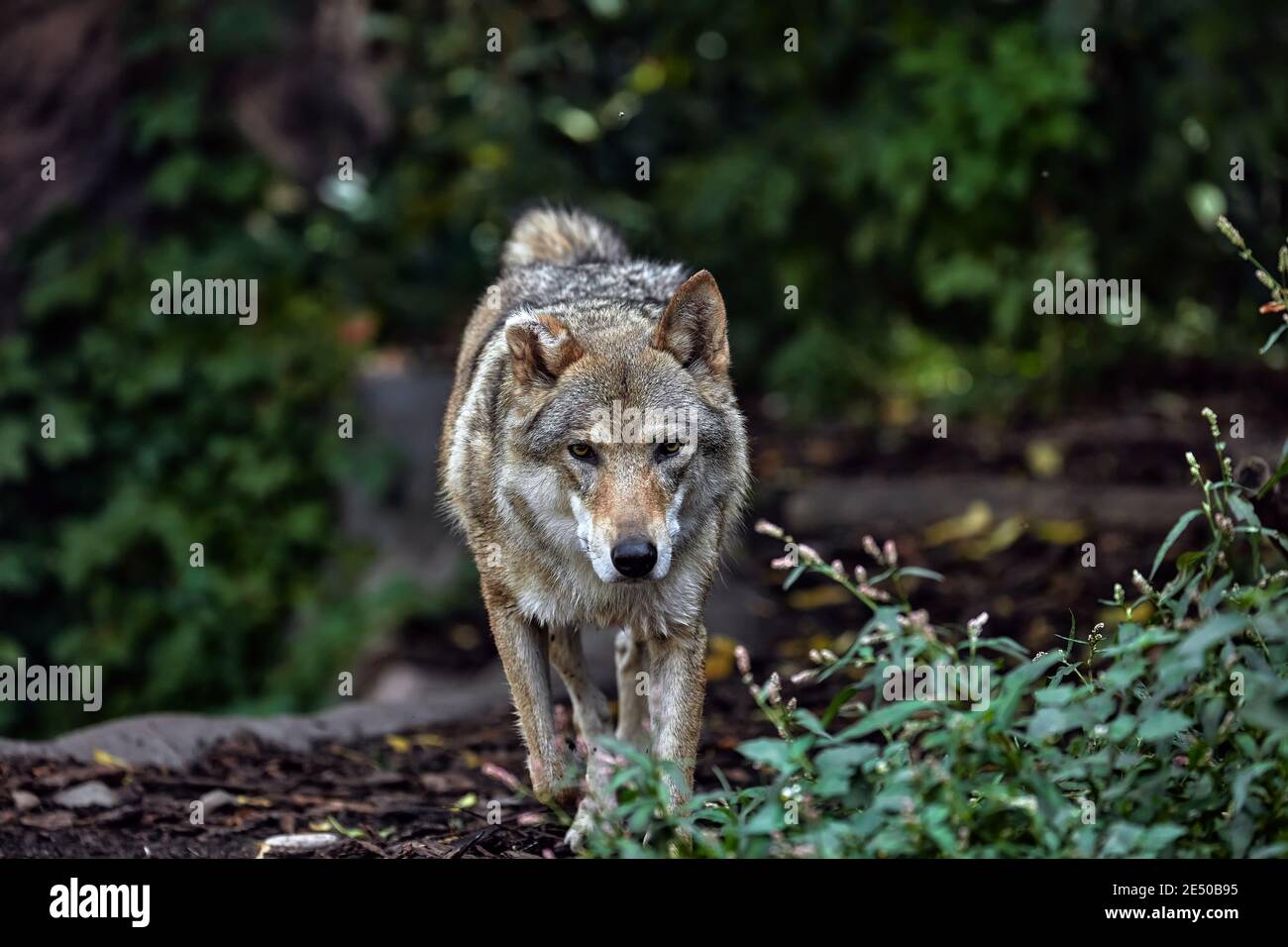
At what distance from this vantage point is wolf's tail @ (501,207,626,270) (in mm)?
7344

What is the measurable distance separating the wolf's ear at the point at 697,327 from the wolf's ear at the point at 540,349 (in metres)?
0.31

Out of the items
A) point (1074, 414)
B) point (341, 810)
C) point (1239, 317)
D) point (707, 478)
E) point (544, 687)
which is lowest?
point (341, 810)

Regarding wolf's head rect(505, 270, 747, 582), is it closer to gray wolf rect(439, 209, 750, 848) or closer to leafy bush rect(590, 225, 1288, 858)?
gray wolf rect(439, 209, 750, 848)

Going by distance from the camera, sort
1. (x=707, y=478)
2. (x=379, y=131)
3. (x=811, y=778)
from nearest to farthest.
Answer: (x=811, y=778) → (x=707, y=478) → (x=379, y=131)

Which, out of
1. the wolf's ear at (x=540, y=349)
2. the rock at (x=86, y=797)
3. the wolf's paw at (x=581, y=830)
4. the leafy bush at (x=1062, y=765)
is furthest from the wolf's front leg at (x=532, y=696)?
the rock at (x=86, y=797)

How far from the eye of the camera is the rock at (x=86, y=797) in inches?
239

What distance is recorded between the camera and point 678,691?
17.6 ft

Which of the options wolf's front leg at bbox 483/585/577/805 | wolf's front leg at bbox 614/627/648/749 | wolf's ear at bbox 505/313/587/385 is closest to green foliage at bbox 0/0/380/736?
wolf's front leg at bbox 614/627/648/749

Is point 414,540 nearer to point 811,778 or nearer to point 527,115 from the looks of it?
point 527,115

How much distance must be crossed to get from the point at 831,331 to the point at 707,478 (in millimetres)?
7526

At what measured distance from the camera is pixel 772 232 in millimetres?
12383

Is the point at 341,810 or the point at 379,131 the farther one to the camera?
the point at 379,131

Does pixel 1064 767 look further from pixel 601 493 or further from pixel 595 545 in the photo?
pixel 601 493
